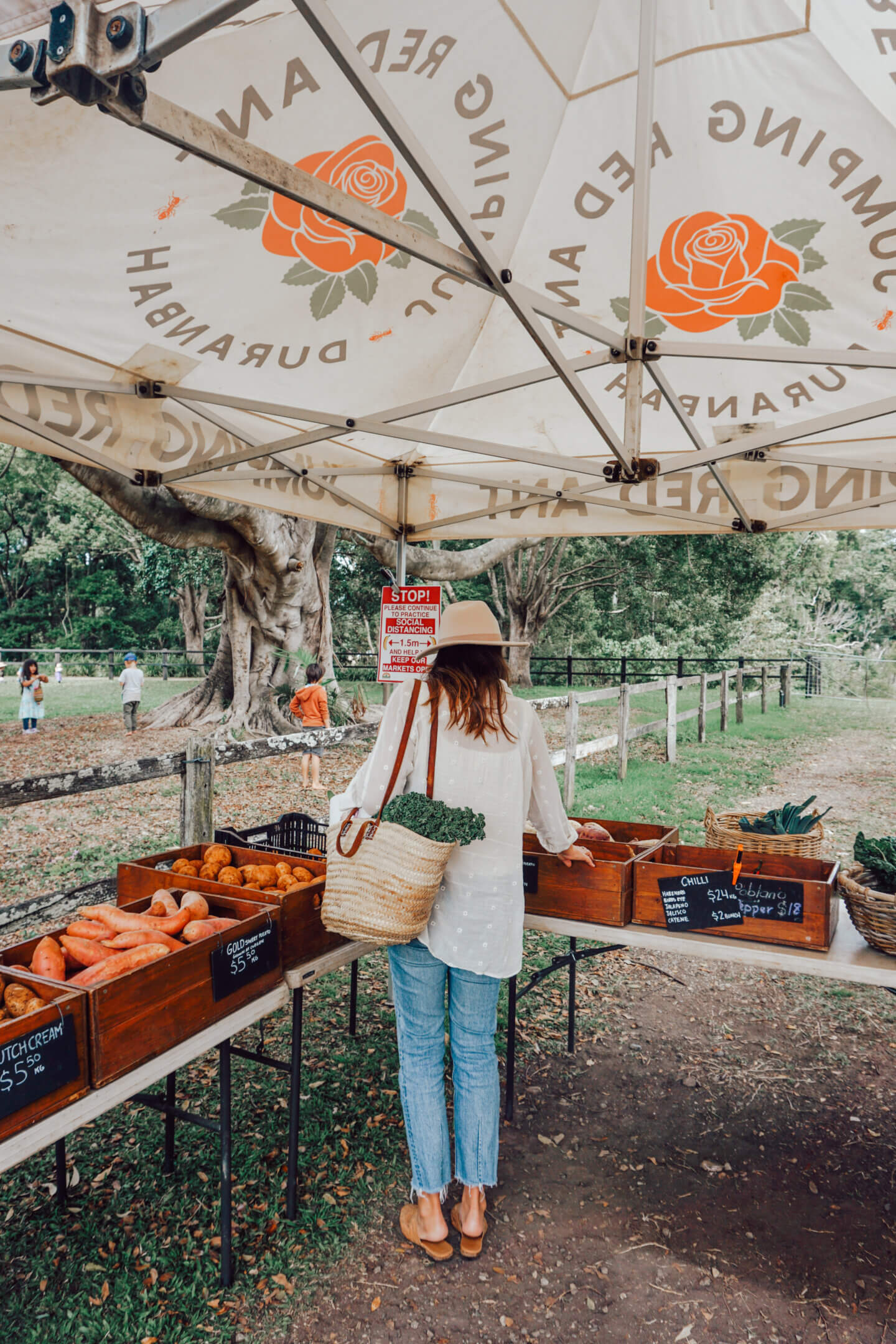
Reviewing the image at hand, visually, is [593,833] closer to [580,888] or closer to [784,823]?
[580,888]

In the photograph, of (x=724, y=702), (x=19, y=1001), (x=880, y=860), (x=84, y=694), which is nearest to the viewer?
(x=19, y=1001)

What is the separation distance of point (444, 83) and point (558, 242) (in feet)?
2.73

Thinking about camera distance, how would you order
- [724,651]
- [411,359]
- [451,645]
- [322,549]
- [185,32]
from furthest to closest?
[724,651] → [322,549] → [411,359] → [451,645] → [185,32]

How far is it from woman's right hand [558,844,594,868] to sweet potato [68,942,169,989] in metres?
1.45

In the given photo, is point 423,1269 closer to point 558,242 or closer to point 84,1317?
point 84,1317

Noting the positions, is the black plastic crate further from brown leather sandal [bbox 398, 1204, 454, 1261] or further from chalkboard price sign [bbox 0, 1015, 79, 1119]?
chalkboard price sign [bbox 0, 1015, 79, 1119]

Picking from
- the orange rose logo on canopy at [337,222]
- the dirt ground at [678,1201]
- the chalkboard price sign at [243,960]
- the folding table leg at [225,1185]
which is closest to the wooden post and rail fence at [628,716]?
the dirt ground at [678,1201]

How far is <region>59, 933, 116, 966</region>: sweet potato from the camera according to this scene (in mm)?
2256

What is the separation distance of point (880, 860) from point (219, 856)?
2.39 meters

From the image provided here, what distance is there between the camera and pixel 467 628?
2.56m

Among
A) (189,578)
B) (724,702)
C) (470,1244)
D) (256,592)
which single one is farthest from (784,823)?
(189,578)

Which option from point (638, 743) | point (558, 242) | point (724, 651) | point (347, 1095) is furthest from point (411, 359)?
point (724, 651)

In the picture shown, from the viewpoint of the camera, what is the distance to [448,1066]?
388 cm

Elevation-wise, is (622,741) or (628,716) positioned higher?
(628,716)
